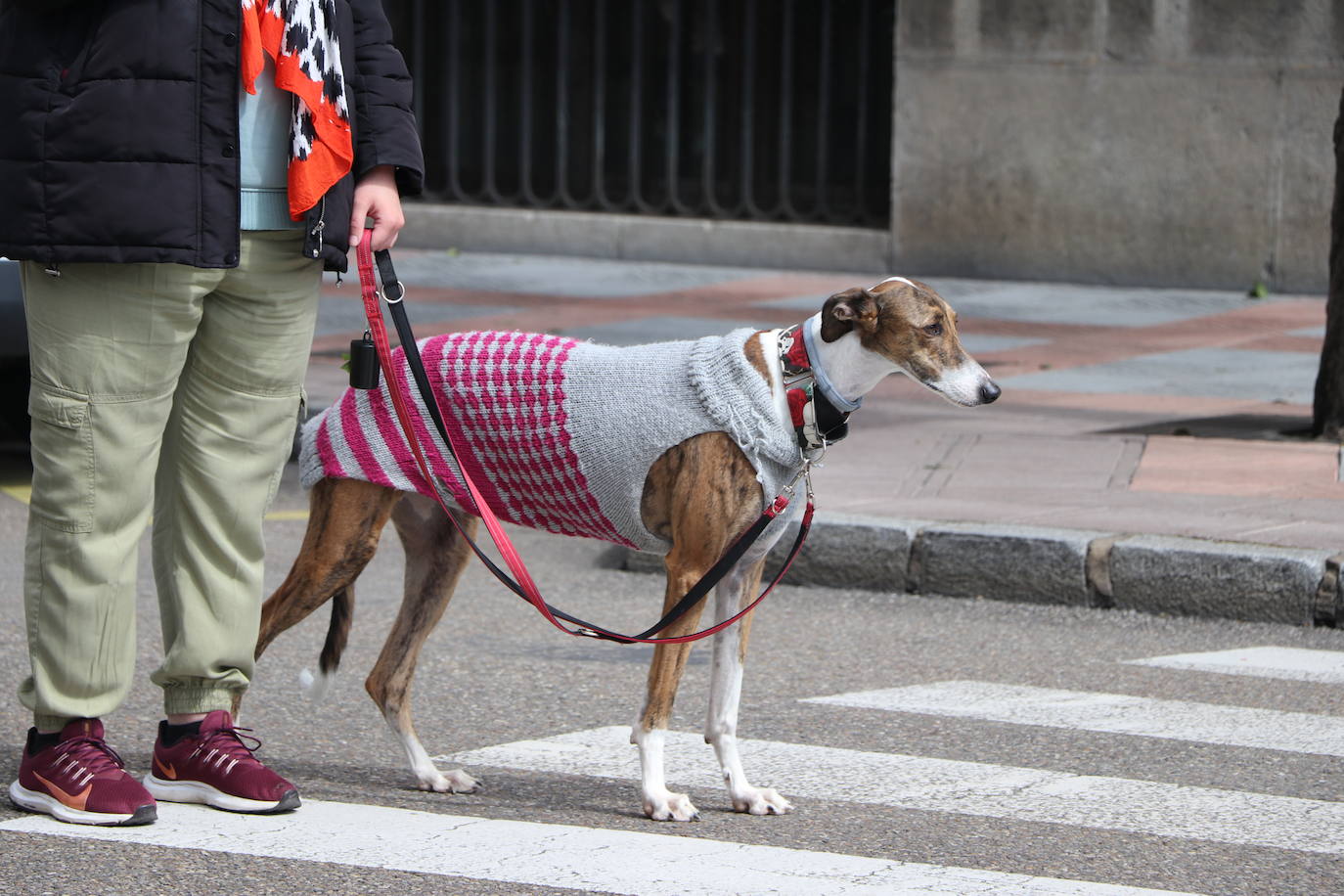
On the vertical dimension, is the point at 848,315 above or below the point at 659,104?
above

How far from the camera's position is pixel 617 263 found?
15977 mm

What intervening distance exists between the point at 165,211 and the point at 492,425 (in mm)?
898

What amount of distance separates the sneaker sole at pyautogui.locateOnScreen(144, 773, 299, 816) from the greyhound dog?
415 mm

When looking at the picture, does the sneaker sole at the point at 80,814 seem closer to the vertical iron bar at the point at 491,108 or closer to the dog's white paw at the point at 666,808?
the dog's white paw at the point at 666,808

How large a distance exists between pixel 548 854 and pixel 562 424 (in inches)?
36.8

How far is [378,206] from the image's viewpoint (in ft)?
14.1

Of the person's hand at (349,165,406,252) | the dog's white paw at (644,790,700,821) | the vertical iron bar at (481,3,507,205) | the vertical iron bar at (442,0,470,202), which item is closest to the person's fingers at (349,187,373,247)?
the person's hand at (349,165,406,252)

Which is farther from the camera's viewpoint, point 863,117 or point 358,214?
point 863,117

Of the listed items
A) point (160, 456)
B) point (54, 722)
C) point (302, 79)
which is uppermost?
point (302, 79)

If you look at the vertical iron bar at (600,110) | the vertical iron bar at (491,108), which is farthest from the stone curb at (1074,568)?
the vertical iron bar at (491,108)

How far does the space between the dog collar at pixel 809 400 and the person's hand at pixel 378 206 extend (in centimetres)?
87

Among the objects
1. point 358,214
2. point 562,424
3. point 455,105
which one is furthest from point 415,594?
point 455,105

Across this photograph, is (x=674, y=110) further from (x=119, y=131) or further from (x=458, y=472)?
(x=119, y=131)

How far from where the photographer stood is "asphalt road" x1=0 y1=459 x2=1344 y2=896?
13.3ft
